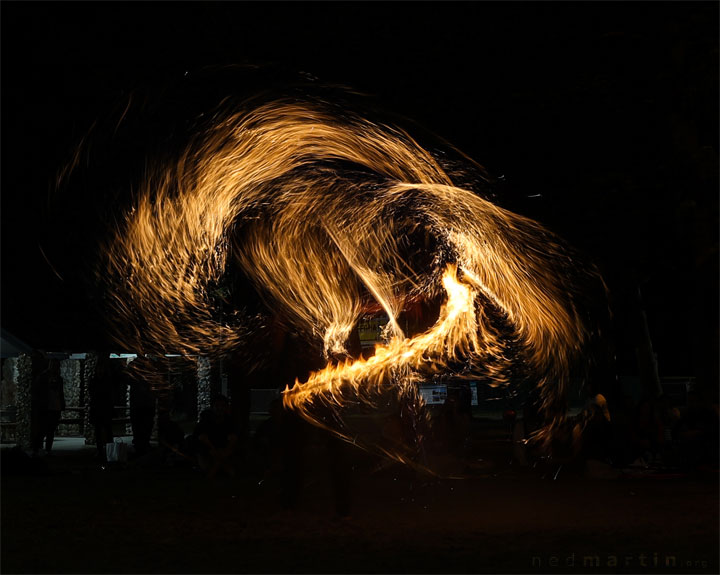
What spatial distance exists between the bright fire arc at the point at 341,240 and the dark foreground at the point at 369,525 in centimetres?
127

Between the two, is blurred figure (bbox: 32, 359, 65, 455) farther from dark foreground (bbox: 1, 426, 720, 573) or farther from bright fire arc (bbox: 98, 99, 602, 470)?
dark foreground (bbox: 1, 426, 720, 573)

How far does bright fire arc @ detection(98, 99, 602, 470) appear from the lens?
12148mm

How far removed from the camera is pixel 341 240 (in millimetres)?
13727

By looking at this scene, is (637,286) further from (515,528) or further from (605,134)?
(515,528)

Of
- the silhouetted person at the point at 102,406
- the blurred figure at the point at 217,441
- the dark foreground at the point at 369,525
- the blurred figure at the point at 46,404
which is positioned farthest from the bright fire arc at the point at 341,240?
the blurred figure at the point at 46,404

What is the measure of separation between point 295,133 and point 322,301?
8.01 ft

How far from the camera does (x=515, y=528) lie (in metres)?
8.81

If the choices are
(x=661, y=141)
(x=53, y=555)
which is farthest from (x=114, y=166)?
(x=661, y=141)

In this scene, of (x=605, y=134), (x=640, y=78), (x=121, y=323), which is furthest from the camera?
(x=121, y=323)

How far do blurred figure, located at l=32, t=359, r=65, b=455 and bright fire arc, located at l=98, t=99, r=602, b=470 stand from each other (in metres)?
3.21

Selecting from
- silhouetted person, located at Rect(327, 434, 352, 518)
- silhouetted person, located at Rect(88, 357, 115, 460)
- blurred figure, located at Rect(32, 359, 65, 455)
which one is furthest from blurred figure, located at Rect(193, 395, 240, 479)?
blurred figure, located at Rect(32, 359, 65, 455)

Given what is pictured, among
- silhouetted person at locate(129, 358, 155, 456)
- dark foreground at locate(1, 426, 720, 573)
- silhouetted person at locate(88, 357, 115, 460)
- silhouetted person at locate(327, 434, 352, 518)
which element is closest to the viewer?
dark foreground at locate(1, 426, 720, 573)

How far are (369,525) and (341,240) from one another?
18.1 ft

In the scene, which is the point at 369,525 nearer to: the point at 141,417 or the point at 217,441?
the point at 217,441
